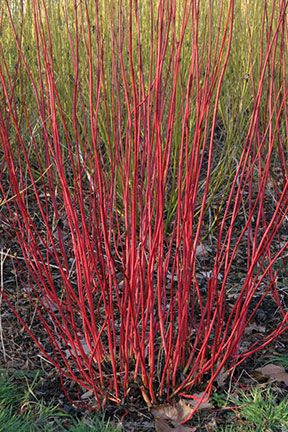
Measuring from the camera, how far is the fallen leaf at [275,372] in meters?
2.33

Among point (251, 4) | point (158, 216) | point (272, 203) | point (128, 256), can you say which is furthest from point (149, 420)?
point (251, 4)

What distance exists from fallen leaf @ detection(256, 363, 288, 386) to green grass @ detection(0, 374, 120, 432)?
2.01 feet

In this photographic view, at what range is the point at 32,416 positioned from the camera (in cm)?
218

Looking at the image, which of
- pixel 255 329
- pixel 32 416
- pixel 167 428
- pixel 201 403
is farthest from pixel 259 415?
pixel 32 416

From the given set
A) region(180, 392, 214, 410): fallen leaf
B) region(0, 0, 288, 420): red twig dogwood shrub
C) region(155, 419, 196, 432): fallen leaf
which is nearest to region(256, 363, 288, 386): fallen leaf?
region(0, 0, 288, 420): red twig dogwood shrub

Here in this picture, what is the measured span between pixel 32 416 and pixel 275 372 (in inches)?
35.6

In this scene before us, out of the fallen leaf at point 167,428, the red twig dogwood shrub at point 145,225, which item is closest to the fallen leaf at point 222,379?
the red twig dogwood shrub at point 145,225

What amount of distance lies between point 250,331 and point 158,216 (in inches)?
42.0

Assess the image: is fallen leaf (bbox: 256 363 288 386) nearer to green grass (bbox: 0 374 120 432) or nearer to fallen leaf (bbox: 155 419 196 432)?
fallen leaf (bbox: 155 419 196 432)

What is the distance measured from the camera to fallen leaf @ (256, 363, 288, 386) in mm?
2326

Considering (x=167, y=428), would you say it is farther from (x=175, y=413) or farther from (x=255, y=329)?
(x=255, y=329)

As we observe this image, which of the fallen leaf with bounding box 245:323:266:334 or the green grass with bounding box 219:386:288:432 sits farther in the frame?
the fallen leaf with bounding box 245:323:266:334

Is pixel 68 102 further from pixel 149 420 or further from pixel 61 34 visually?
pixel 149 420

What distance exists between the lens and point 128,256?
1942 mm
